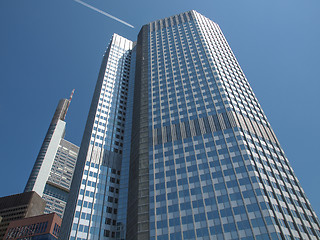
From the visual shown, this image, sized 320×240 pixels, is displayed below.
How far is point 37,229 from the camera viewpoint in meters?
139

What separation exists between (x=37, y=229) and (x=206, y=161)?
104096 mm

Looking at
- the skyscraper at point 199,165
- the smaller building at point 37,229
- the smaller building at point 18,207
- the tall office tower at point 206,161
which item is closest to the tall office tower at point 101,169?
the skyscraper at point 199,165

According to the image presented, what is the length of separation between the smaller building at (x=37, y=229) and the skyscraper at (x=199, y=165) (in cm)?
5836

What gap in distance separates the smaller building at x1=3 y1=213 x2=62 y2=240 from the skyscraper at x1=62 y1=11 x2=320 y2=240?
58364mm

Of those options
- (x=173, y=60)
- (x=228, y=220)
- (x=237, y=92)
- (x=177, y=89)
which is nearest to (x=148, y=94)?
(x=177, y=89)

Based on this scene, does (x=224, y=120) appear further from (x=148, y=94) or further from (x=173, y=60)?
(x=173, y=60)

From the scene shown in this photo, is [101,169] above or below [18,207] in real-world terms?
below

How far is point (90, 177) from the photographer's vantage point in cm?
9150

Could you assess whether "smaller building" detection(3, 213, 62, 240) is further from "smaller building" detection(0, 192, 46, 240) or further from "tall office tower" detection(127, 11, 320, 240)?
"tall office tower" detection(127, 11, 320, 240)

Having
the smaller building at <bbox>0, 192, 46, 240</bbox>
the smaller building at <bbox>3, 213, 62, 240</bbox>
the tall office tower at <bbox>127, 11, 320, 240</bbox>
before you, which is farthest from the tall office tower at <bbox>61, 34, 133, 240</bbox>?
the smaller building at <bbox>0, 192, 46, 240</bbox>

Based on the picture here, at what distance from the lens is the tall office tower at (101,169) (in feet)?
263

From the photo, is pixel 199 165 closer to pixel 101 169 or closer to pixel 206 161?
pixel 206 161

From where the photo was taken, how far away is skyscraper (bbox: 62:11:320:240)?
211ft

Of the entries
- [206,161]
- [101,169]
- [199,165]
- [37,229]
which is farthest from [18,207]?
[206,161]
